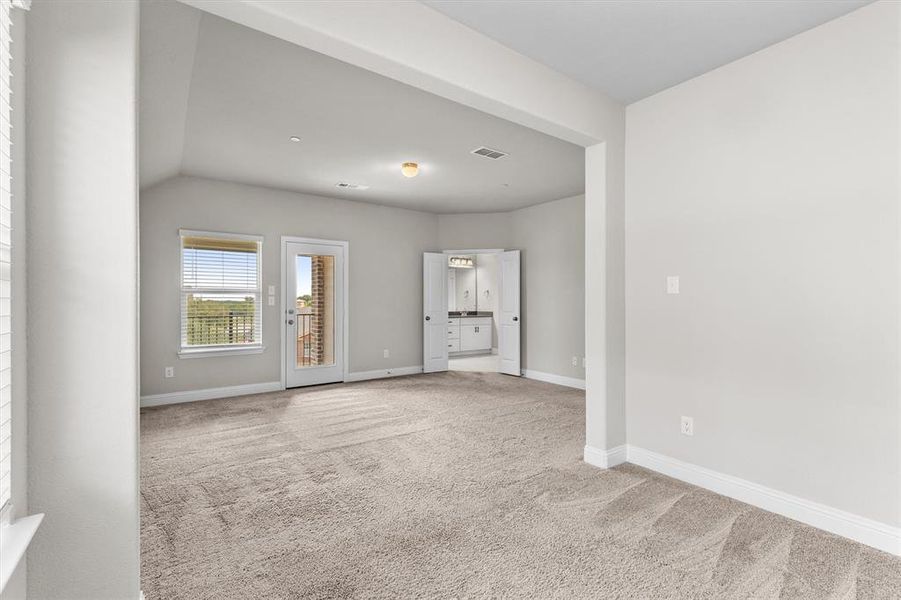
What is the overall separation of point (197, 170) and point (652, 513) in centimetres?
538

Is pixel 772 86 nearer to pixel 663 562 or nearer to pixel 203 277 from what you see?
pixel 663 562

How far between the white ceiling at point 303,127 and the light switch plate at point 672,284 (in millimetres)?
1718

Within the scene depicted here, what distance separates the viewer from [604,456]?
321 centimetres

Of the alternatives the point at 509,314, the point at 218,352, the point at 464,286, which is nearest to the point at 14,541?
the point at 218,352

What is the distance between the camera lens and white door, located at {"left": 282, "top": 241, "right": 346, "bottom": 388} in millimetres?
6047

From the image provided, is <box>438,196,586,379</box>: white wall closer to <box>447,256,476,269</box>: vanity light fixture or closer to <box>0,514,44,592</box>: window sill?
<box>447,256,476,269</box>: vanity light fixture

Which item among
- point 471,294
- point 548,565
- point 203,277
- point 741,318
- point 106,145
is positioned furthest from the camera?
point 471,294

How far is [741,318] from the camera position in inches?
108

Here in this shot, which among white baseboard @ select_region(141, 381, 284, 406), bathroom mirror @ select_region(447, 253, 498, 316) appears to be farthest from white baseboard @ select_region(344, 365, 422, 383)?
bathroom mirror @ select_region(447, 253, 498, 316)

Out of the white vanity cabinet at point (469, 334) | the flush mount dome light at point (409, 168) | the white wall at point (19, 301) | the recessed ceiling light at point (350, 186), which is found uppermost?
the recessed ceiling light at point (350, 186)

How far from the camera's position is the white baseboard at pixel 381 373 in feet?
21.7

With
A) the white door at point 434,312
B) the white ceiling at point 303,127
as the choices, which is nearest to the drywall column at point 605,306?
the white ceiling at point 303,127

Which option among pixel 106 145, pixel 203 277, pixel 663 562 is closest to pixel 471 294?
pixel 203 277

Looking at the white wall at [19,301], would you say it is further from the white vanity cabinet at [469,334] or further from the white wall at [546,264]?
the white vanity cabinet at [469,334]
